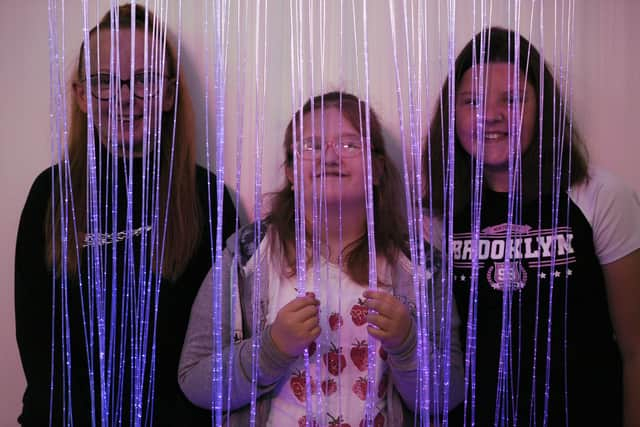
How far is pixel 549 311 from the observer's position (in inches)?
45.4

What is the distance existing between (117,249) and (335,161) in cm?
42

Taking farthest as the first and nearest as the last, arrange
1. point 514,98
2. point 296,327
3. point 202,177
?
point 202,177
point 514,98
point 296,327

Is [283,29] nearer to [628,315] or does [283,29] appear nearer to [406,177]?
[406,177]

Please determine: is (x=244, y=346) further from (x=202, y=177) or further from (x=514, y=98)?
Result: (x=514, y=98)

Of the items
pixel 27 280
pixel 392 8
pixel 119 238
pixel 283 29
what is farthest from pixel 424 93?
pixel 27 280

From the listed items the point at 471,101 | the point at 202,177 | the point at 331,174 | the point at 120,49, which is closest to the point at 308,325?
the point at 331,174

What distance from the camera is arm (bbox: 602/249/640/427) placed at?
1165 mm

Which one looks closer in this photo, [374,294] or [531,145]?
[374,294]

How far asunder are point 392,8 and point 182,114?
44 centimetres

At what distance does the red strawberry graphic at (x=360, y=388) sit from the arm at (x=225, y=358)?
0.12 m

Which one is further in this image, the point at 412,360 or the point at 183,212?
the point at 183,212

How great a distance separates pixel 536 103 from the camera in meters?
1.20

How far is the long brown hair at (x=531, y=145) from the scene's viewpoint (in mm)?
1187

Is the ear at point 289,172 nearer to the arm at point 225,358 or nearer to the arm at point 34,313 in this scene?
the arm at point 225,358
